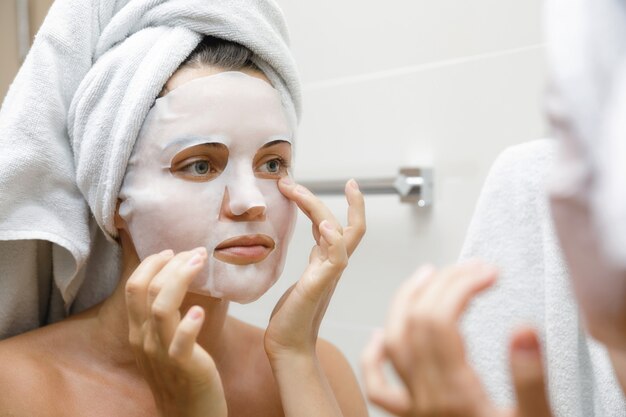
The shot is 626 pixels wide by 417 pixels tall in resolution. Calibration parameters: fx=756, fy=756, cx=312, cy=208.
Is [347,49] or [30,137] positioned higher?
[347,49]

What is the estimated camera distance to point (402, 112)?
1160mm

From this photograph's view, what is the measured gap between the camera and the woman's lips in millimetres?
808

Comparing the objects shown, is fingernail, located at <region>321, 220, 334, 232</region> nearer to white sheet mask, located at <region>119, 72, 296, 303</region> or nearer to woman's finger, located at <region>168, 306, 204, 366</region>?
white sheet mask, located at <region>119, 72, 296, 303</region>

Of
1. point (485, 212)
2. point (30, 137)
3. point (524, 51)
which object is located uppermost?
point (524, 51)

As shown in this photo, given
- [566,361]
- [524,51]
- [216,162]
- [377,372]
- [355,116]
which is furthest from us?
[355,116]

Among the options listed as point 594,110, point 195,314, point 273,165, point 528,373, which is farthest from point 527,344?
point 273,165

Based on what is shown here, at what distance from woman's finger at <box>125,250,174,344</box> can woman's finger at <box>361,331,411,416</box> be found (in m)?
0.35

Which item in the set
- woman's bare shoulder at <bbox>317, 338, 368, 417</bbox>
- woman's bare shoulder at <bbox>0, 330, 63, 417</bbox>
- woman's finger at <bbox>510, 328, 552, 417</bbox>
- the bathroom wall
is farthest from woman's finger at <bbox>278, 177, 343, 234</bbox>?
the bathroom wall

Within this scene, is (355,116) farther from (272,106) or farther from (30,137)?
(30,137)

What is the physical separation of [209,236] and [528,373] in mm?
483

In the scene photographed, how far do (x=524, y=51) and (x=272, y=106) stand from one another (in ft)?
1.20

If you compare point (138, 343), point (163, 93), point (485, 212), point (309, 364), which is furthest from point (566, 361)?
point (163, 93)

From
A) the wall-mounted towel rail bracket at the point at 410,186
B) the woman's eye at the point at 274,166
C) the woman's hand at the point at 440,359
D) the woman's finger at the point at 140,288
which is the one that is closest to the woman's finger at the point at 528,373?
the woman's hand at the point at 440,359

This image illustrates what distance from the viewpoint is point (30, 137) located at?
88 centimetres
